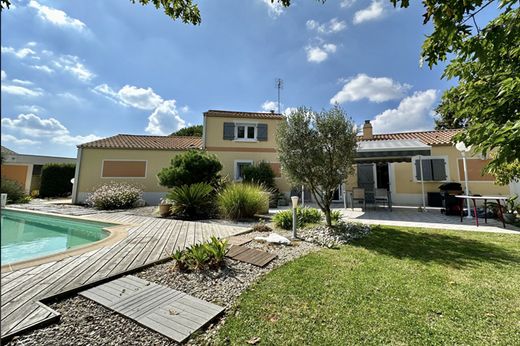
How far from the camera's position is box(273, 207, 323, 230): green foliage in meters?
8.33

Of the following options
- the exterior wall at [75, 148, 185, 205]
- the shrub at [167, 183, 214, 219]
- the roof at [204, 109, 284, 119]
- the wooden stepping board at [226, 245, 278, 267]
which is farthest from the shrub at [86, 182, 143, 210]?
the wooden stepping board at [226, 245, 278, 267]

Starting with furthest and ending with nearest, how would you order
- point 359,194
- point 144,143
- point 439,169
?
point 144,143
point 439,169
point 359,194

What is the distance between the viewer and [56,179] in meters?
20.4

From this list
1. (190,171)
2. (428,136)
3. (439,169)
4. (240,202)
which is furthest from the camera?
(428,136)

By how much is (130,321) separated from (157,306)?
1.25 ft

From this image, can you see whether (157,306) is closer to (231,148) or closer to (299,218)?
(299,218)

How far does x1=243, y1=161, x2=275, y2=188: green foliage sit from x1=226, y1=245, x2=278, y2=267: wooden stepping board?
11185 millimetres

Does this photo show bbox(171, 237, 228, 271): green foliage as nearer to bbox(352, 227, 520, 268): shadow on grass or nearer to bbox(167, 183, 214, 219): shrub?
bbox(352, 227, 520, 268): shadow on grass

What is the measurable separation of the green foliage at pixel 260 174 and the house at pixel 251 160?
3.30 feet

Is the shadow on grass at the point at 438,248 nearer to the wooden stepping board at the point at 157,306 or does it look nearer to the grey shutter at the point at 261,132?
the wooden stepping board at the point at 157,306

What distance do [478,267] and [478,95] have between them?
3.87 m

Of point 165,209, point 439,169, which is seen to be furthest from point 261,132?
point 439,169

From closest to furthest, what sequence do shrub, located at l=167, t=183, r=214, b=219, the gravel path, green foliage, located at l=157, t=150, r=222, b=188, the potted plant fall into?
the gravel path, shrub, located at l=167, t=183, r=214, b=219, the potted plant, green foliage, located at l=157, t=150, r=222, b=188

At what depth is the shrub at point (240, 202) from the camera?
10.5 metres
